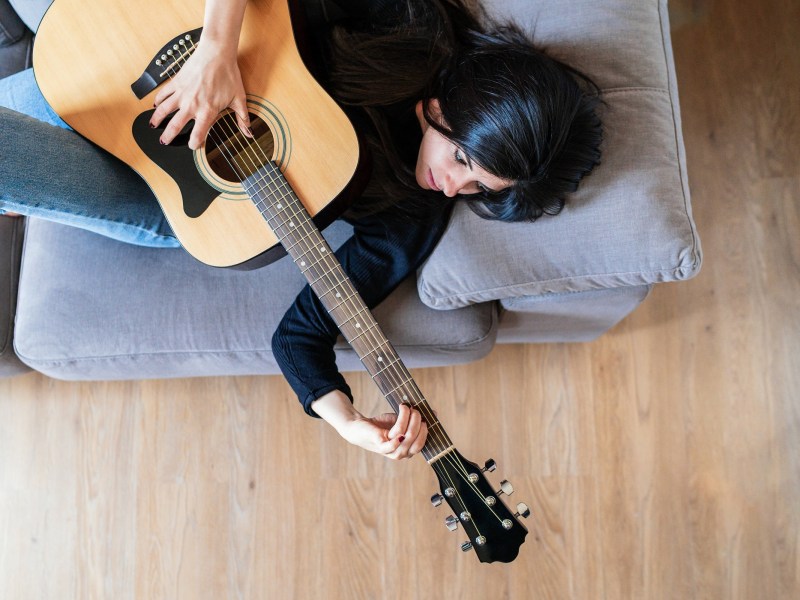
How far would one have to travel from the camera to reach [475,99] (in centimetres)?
93

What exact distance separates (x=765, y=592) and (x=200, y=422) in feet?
4.74

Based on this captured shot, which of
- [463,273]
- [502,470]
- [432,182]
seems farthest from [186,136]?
[502,470]

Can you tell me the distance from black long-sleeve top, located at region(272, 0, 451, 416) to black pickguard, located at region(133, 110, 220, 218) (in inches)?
9.4

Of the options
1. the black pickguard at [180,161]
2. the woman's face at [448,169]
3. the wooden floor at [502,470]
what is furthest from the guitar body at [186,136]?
the wooden floor at [502,470]

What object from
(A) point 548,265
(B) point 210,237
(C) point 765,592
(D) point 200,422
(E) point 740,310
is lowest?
(C) point 765,592

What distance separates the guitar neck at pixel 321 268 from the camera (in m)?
1.00

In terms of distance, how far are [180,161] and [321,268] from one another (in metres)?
0.31

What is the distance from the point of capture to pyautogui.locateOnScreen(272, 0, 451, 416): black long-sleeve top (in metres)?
1.10

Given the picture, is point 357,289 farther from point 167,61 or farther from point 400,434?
point 167,61

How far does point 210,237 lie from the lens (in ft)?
3.45

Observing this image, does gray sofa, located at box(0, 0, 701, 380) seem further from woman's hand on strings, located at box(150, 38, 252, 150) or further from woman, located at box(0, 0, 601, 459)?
woman's hand on strings, located at box(150, 38, 252, 150)

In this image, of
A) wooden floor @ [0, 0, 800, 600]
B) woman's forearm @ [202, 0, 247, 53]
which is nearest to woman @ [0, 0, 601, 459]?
woman's forearm @ [202, 0, 247, 53]

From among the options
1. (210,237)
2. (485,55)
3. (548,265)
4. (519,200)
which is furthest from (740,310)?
(210,237)

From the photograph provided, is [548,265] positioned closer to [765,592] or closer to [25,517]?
[765,592]
